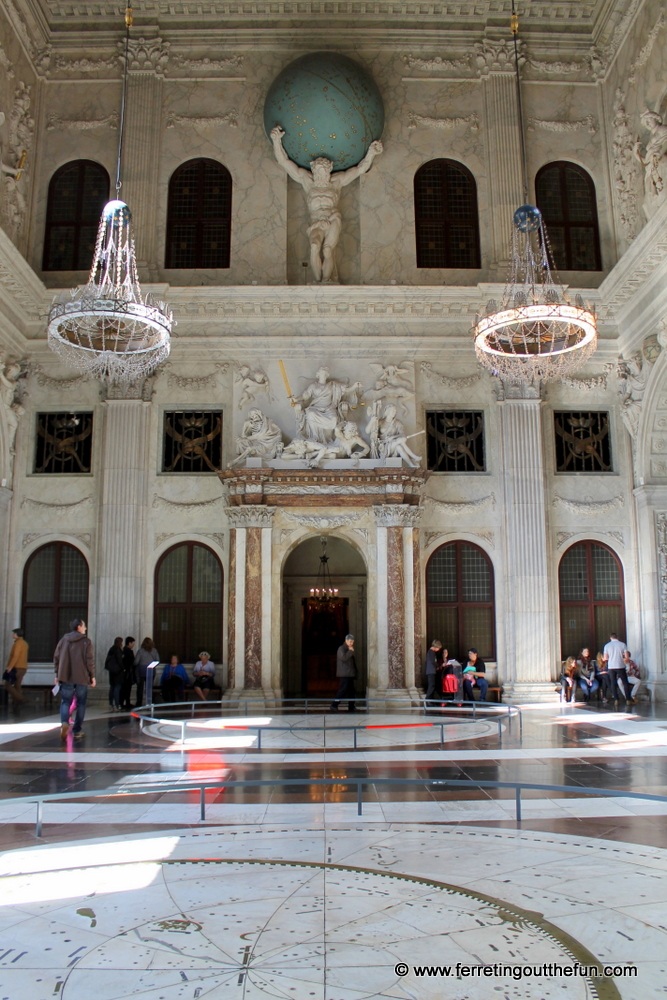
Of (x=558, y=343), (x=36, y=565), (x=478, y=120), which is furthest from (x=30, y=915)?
(x=478, y=120)

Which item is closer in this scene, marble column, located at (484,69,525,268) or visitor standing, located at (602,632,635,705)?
visitor standing, located at (602,632,635,705)

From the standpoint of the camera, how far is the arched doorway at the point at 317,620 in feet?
65.2

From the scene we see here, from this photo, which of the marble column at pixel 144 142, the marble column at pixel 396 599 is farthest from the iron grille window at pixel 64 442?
the marble column at pixel 396 599

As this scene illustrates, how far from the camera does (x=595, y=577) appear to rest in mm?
18203

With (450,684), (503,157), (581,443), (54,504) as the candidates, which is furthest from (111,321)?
(581,443)

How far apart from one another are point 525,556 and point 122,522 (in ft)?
Answer: 28.0

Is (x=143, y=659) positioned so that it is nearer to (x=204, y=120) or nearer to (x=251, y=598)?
(x=251, y=598)

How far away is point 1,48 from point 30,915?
17402 mm

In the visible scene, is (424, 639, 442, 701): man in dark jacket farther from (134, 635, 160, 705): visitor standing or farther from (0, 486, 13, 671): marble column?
(0, 486, 13, 671): marble column

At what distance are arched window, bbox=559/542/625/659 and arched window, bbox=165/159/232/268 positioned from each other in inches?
405

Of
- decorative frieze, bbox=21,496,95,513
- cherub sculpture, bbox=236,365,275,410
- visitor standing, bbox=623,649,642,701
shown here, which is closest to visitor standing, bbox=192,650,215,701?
decorative frieze, bbox=21,496,95,513

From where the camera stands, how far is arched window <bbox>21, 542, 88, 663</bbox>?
17.8 m

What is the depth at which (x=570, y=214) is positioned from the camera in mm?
19422

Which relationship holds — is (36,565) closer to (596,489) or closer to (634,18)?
(596,489)
